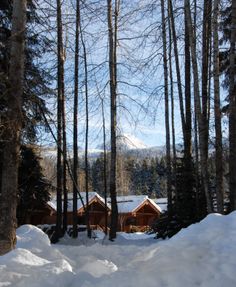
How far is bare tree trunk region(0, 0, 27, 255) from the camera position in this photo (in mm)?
7840

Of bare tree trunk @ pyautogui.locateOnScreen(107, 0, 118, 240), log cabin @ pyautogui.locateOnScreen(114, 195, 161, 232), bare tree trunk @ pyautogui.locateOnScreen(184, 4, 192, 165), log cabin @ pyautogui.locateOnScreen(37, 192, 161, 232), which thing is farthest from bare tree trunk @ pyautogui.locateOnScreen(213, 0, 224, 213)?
log cabin @ pyautogui.locateOnScreen(114, 195, 161, 232)

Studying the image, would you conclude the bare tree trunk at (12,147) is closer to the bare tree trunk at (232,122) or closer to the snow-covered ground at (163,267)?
the snow-covered ground at (163,267)

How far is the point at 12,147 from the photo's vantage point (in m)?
8.10

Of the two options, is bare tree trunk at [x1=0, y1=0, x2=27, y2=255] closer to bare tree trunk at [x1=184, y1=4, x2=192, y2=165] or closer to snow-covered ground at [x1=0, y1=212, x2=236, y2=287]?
snow-covered ground at [x1=0, y1=212, x2=236, y2=287]

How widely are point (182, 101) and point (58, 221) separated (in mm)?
6913

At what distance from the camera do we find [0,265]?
5.66m

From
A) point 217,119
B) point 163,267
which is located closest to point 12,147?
point 163,267

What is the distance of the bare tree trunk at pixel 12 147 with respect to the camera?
25.7 feet

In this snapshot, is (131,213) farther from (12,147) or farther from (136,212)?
(12,147)

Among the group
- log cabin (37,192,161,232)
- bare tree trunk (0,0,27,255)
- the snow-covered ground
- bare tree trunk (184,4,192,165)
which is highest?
bare tree trunk (184,4,192,165)

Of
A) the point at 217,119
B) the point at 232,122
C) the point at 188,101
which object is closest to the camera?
the point at 232,122

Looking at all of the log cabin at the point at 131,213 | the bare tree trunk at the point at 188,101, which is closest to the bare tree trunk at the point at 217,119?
the bare tree trunk at the point at 188,101

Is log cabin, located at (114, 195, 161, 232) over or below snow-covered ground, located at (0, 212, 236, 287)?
below

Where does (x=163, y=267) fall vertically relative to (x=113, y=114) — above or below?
below
